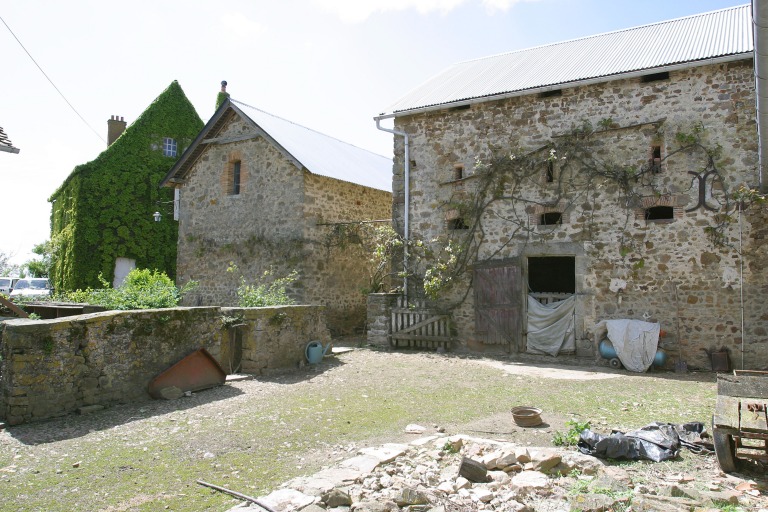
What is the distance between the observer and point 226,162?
1670 cm

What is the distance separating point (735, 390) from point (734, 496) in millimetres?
2080

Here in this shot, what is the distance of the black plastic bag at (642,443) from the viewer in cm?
491

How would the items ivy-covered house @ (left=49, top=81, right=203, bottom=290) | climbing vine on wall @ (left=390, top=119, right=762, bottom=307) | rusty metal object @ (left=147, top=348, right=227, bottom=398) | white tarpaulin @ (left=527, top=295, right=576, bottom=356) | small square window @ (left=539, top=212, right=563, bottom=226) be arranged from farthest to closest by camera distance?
ivy-covered house @ (left=49, top=81, right=203, bottom=290) → small square window @ (left=539, top=212, right=563, bottom=226) → white tarpaulin @ (left=527, top=295, right=576, bottom=356) → climbing vine on wall @ (left=390, top=119, right=762, bottom=307) → rusty metal object @ (left=147, top=348, right=227, bottom=398)

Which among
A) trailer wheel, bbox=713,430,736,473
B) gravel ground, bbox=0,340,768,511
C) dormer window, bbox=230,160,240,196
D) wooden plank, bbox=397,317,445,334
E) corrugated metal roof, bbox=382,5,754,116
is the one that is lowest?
gravel ground, bbox=0,340,768,511

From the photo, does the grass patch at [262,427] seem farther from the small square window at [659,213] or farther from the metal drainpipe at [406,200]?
the metal drainpipe at [406,200]

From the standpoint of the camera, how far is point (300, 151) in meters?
15.8

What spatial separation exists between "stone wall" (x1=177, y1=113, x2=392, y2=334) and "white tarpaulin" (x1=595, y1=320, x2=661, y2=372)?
781 centimetres

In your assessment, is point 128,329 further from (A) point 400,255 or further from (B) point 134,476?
(A) point 400,255

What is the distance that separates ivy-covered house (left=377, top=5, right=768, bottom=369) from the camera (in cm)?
1021

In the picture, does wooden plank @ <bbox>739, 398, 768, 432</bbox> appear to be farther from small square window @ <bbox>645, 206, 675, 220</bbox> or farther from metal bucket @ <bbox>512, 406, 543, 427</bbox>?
small square window @ <bbox>645, 206, 675, 220</bbox>

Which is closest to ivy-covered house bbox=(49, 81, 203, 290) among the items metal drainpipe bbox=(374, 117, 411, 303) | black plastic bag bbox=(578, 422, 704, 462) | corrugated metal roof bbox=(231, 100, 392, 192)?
corrugated metal roof bbox=(231, 100, 392, 192)

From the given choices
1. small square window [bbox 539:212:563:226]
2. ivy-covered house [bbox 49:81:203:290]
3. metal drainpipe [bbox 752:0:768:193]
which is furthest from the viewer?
ivy-covered house [bbox 49:81:203:290]

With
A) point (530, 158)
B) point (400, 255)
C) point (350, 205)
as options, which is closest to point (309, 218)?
point (350, 205)

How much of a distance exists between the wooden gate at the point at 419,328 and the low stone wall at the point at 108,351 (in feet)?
13.7
